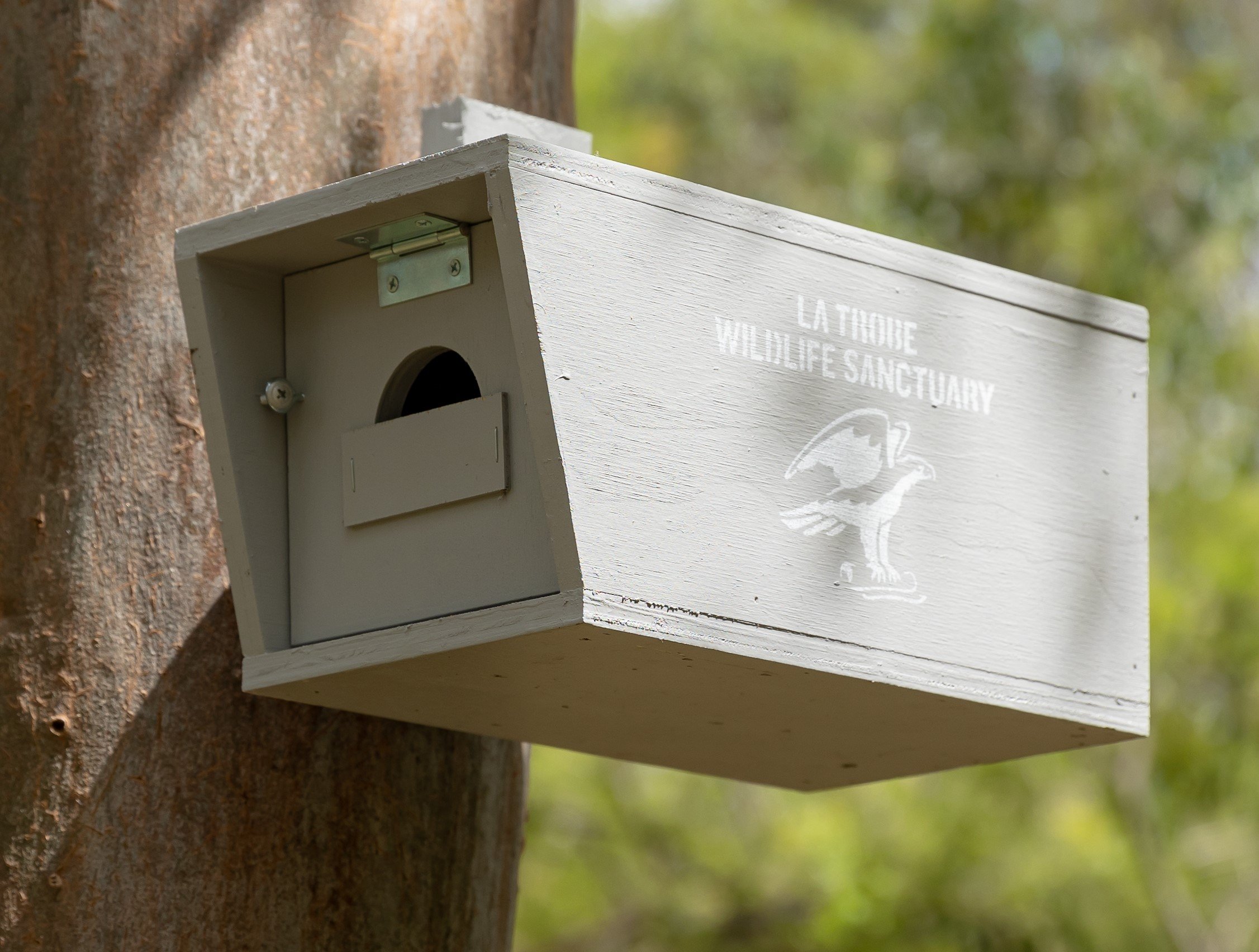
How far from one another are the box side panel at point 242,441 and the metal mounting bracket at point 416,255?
156 mm

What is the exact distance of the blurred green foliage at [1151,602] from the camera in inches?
268

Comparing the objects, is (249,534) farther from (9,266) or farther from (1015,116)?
(1015,116)

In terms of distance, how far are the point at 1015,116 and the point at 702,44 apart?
3.02 metres

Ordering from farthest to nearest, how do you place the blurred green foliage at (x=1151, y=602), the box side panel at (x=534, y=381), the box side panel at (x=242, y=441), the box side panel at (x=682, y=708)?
the blurred green foliage at (x=1151, y=602) → the box side panel at (x=242, y=441) → the box side panel at (x=682, y=708) → the box side panel at (x=534, y=381)

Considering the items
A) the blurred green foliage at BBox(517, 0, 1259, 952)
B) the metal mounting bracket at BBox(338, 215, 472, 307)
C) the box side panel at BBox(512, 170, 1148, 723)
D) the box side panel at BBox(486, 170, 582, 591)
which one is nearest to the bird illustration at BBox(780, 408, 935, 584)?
the box side panel at BBox(512, 170, 1148, 723)

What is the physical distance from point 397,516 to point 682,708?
0.39m

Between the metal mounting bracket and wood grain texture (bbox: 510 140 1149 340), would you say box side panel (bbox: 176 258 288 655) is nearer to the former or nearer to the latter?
the metal mounting bracket

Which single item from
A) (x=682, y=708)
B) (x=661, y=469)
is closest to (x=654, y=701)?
(x=682, y=708)

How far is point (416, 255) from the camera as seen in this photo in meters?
1.96

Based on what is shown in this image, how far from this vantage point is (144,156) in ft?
7.18

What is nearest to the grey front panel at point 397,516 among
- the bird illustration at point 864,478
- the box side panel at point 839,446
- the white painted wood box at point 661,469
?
the white painted wood box at point 661,469

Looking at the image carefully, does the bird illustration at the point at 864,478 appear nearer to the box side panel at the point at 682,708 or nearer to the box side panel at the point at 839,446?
the box side panel at the point at 839,446

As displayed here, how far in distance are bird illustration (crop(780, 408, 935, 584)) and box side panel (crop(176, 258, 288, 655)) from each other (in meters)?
0.59

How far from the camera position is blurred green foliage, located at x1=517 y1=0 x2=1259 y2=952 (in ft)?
22.3
